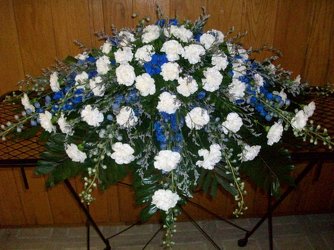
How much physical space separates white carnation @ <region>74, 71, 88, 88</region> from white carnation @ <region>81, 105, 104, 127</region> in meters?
0.13

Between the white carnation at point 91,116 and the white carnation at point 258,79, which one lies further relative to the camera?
the white carnation at point 258,79

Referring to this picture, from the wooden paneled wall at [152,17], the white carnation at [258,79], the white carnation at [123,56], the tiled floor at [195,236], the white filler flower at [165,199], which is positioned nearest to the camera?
the white filler flower at [165,199]

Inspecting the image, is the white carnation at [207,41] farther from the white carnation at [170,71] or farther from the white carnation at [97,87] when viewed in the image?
the white carnation at [97,87]

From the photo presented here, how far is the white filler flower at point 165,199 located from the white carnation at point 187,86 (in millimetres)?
304

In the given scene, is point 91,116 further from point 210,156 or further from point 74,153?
point 210,156

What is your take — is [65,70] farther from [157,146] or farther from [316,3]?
[316,3]

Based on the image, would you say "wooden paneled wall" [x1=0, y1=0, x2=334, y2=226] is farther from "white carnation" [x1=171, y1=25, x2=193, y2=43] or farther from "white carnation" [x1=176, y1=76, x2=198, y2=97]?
"white carnation" [x1=176, y1=76, x2=198, y2=97]

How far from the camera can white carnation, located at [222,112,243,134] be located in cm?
96

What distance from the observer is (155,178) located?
0.97 m

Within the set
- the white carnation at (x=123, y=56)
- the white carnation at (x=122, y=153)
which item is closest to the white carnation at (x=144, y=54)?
the white carnation at (x=123, y=56)

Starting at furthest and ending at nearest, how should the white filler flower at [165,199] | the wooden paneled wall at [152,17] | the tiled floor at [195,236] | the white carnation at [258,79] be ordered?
the tiled floor at [195,236]
the wooden paneled wall at [152,17]
the white carnation at [258,79]
the white filler flower at [165,199]

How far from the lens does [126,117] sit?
937mm

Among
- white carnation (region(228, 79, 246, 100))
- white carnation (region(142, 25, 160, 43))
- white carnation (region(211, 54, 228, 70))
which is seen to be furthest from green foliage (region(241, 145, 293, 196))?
white carnation (region(142, 25, 160, 43))

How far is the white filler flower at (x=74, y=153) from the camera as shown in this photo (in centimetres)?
94
